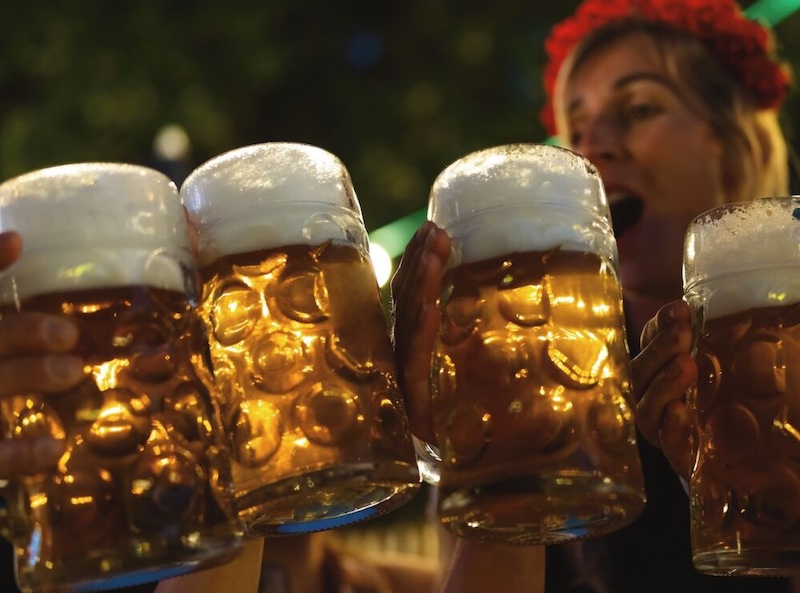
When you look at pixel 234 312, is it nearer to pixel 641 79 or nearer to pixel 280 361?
pixel 280 361

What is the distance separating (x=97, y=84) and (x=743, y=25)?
9.84 ft

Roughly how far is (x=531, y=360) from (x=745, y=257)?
283 millimetres

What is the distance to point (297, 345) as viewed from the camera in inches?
39.0

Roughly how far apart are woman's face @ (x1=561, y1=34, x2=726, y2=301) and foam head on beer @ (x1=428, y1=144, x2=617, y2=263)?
3.03 ft

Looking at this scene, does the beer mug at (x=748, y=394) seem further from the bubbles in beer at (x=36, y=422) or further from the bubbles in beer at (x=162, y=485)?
the bubbles in beer at (x=36, y=422)

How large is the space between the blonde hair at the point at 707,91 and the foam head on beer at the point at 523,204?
3.81 ft

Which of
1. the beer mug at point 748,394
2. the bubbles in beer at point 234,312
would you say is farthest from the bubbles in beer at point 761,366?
the bubbles in beer at point 234,312

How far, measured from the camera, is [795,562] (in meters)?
1.04

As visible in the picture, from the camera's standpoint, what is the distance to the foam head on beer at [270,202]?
103cm

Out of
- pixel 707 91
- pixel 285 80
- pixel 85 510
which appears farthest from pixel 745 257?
pixel 285 80

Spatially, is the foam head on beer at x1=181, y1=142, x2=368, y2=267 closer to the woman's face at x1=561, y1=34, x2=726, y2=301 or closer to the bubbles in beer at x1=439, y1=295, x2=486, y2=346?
the bubbles in beer at x1=439, y1=295, x2=486, y2=346

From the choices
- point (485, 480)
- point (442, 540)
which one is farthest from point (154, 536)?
point (442, 540)

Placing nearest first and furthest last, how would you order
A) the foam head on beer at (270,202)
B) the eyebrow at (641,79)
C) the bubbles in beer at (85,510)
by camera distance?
the bubbles in beer at (85,510)
the foam head on beer at (270,202)
the eyebrow at (641,79)

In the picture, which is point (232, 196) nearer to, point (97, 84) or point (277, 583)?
point (277, 583)
